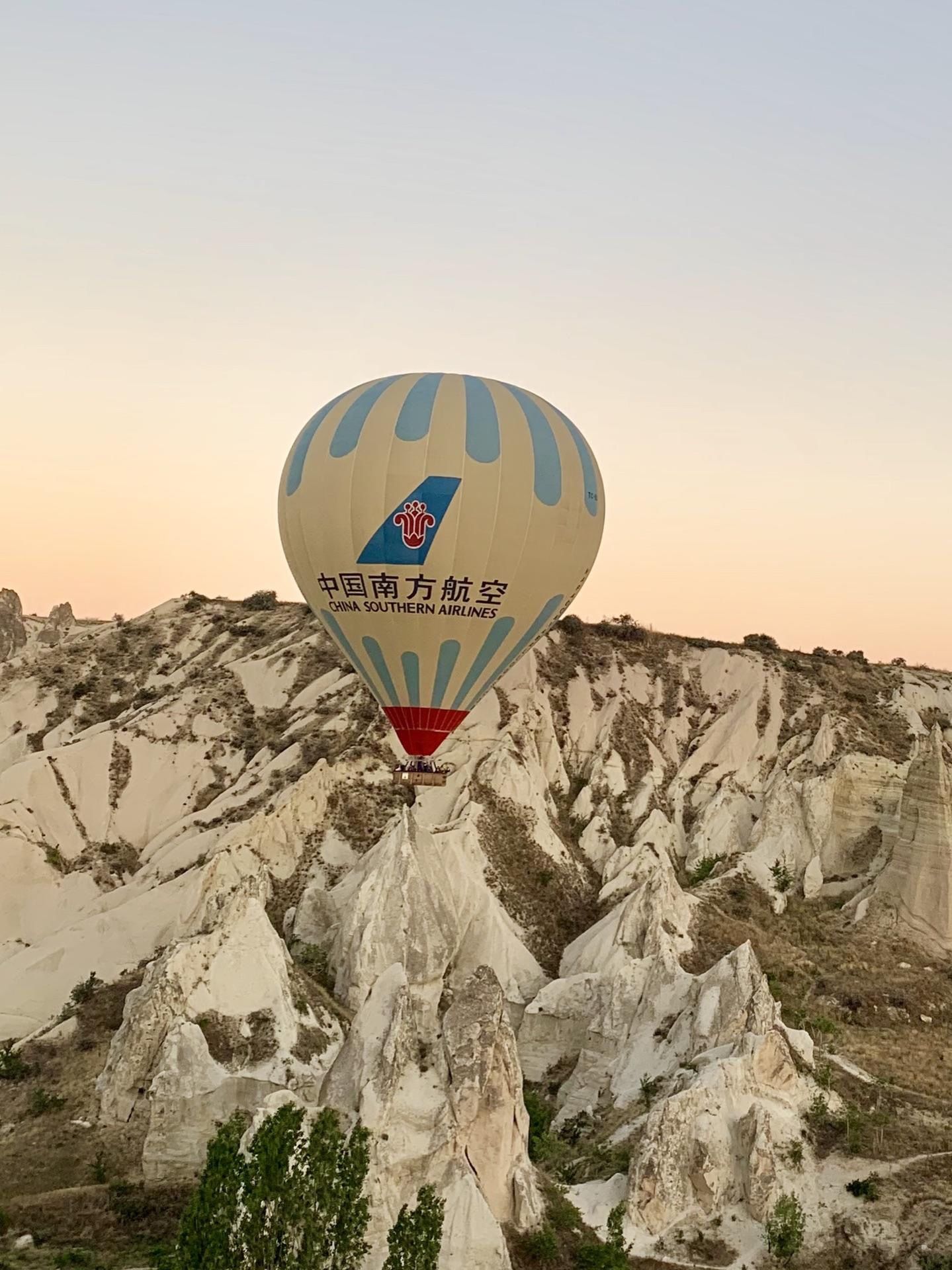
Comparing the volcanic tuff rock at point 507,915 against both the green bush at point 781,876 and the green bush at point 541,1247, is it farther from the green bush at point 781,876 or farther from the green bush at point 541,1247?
the green bush at point 541,1247

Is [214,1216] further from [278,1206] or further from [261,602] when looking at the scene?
[261,602]

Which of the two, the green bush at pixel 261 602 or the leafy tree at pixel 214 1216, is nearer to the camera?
the leafy tree at pixel 214 1216

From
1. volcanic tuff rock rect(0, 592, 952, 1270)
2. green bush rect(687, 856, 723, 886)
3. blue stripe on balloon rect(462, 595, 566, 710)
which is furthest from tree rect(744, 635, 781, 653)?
blue stripe on balloon rect(462, 595, 566, 710)

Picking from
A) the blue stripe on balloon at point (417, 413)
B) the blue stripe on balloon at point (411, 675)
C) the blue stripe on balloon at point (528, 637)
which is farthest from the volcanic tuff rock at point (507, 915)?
the blue stripe on balloon at point (417, 413)

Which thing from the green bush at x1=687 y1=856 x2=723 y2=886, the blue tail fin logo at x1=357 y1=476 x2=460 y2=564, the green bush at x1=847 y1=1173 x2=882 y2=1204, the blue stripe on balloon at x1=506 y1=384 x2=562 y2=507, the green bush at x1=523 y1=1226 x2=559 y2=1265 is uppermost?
the blue stripe on balloon at x1=506 y1=384 x2=562 y2=507

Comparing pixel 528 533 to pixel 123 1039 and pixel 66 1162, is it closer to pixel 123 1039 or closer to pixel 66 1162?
pixel 123 1039

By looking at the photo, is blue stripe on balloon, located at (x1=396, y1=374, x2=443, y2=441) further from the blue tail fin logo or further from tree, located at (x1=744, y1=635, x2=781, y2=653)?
tree, located at (x1=744, y1=635, x2=781, y2=653)

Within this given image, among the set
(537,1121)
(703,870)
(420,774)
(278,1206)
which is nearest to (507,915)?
(537,1121)
